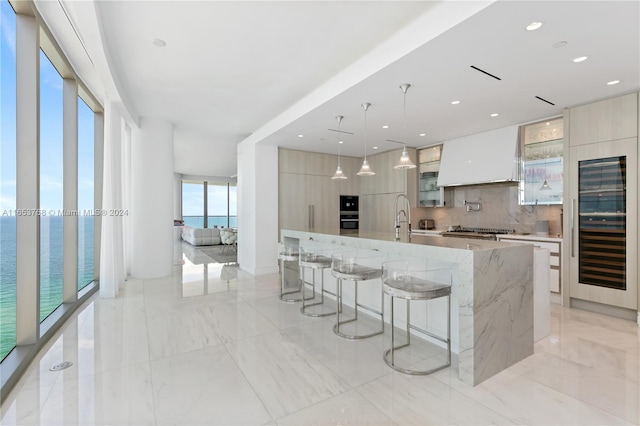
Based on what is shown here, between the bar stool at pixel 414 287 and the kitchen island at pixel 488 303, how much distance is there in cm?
11

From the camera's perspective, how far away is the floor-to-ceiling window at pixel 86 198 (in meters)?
4.29

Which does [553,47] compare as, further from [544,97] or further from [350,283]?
[350,283]

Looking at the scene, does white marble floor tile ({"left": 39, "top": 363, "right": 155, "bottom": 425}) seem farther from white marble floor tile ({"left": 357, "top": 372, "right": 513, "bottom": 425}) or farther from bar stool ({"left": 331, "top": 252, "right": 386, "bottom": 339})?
bar stool ({"left": 331, "top": 252, "right": 386, "bottom": 339})

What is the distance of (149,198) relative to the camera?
550 centimetres

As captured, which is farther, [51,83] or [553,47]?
[51,83]

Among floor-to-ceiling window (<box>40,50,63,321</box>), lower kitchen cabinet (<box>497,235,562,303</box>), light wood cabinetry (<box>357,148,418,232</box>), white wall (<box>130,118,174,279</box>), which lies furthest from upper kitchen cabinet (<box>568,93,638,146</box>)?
white wall (<box>130,118,174,279</box>)

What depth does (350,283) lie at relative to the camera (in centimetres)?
391

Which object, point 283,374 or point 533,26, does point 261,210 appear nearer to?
point 283,374

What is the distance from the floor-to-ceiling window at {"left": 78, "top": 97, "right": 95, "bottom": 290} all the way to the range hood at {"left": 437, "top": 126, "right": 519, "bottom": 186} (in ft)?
19.2

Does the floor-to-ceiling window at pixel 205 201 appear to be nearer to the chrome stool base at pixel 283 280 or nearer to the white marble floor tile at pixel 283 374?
the chrome stool base at pixel 283 280

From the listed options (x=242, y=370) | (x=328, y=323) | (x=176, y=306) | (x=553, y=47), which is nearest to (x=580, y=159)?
(x=553, y=47)

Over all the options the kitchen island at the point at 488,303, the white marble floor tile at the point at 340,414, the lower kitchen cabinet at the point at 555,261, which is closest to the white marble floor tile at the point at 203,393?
the white marble floor tile at the point at 340,414

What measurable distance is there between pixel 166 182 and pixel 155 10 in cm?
363

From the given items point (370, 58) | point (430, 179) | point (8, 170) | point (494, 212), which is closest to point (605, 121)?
point (494, 212)
